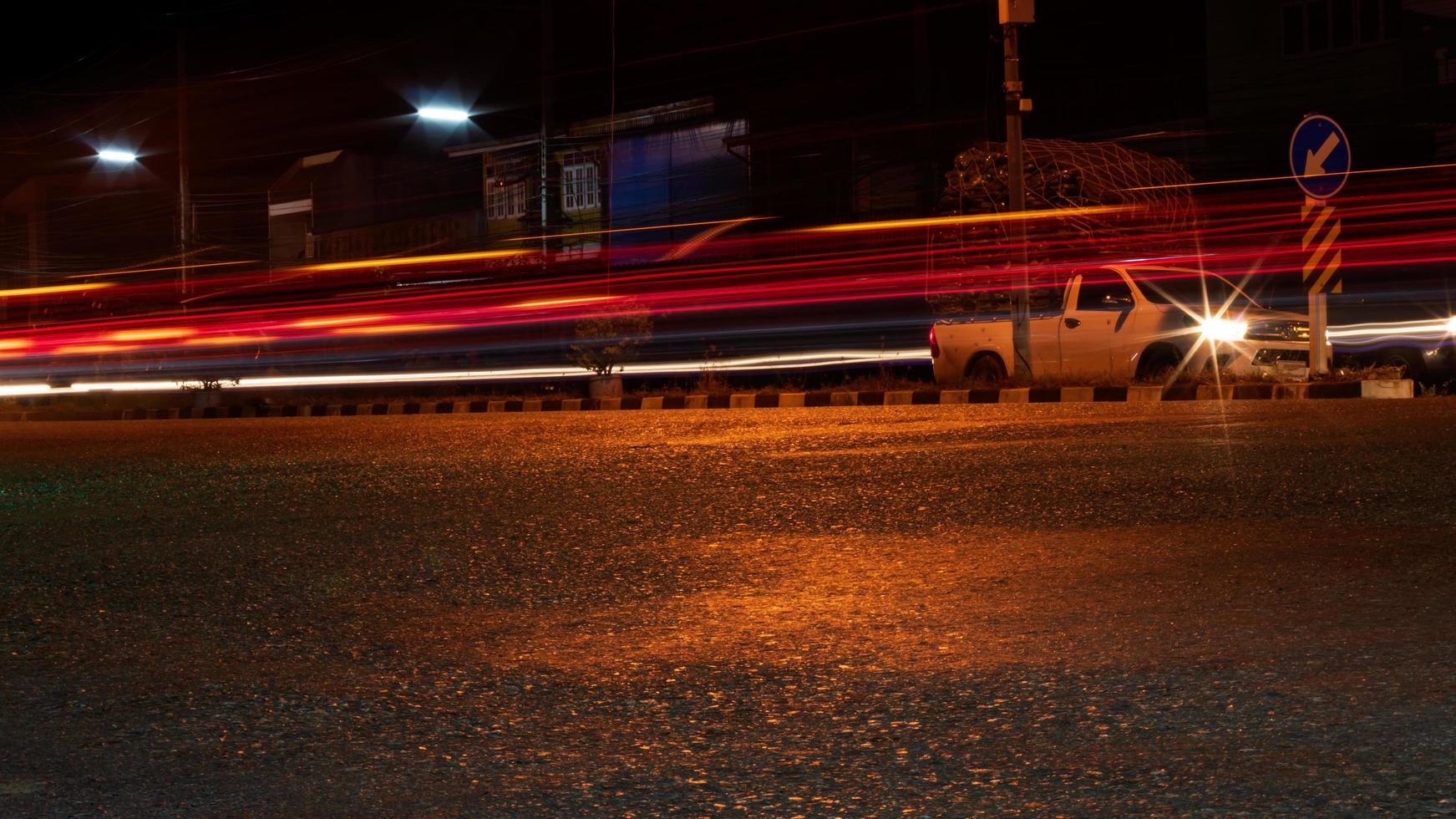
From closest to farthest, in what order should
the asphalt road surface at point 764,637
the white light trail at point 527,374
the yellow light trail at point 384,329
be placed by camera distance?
the asphalt road surface at point 764,637 → the white light trail at point 527,374 → the yellow light trail at point 384,329

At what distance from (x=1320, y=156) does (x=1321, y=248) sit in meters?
1.02

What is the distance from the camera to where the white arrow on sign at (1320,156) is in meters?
16.8

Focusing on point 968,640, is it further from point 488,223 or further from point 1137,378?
point 488,223

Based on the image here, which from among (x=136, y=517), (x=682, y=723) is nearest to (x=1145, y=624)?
(x=682, y=723)

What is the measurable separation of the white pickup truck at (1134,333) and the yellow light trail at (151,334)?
723 inches

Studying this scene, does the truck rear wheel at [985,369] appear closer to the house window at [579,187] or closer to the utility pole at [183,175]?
the utility pole at [183,175]

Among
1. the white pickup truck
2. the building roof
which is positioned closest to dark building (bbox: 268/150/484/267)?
the building roof

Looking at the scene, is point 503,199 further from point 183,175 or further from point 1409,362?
point 1409,362

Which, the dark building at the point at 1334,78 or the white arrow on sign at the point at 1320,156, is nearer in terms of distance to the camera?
the white arrow on sign at the point at 1320,156

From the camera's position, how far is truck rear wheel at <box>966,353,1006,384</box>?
2025 cm

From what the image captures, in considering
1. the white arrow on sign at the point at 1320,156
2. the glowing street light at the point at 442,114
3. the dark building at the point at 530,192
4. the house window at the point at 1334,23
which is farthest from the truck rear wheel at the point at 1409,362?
the glowing street light at the point at 442,114

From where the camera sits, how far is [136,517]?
33.2 ft

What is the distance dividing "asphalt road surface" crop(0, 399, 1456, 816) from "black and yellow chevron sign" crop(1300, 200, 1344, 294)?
5.63 metres

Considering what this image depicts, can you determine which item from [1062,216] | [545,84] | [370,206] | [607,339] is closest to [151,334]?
[545,84]
